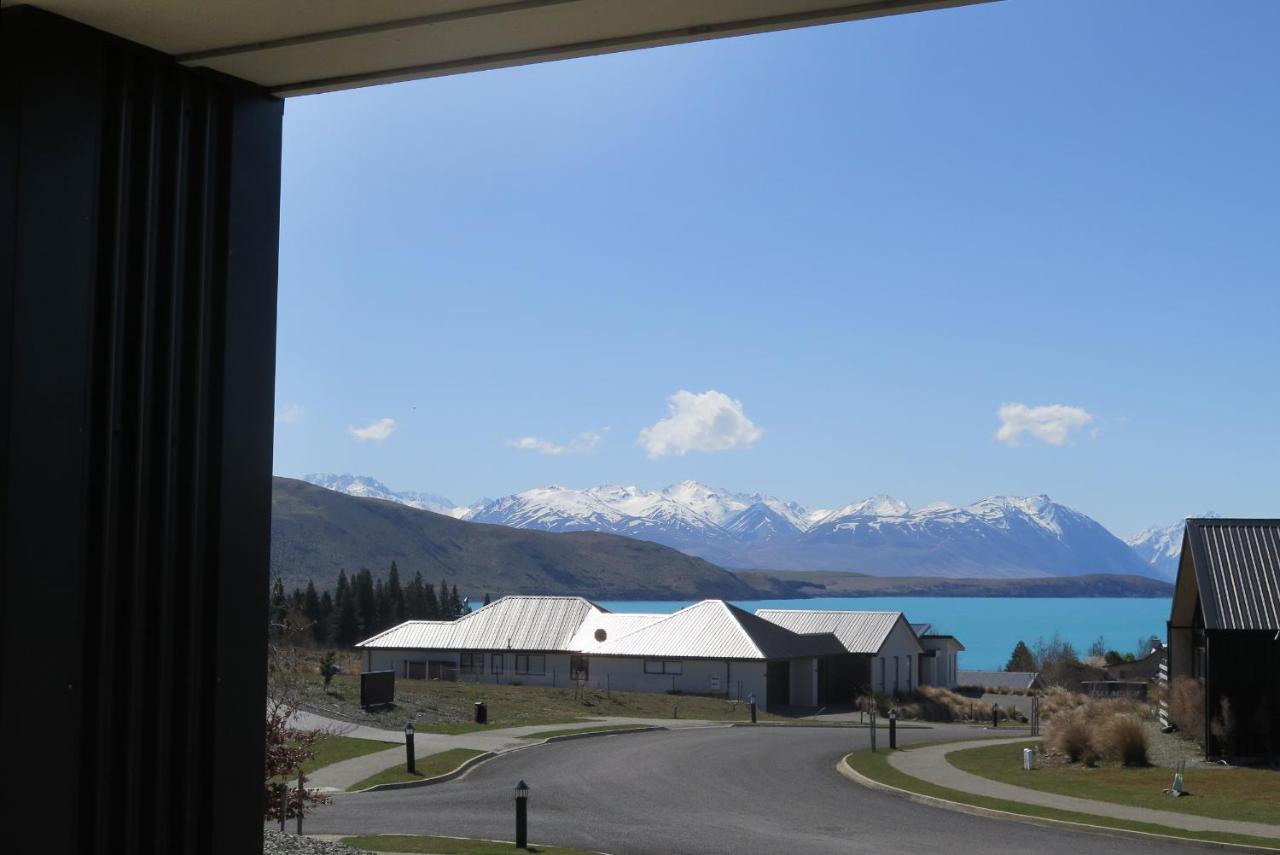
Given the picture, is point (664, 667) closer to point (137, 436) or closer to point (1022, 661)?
point (1022, 661)

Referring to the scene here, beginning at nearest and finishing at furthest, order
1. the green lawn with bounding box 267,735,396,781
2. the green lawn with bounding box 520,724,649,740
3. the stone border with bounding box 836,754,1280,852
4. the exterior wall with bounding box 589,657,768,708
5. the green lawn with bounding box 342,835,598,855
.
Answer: the green lawn with bounding box 342,835,598,855 < the stone border with bounding box 836,754,1280,852 < the green lawn with bounding box 267,735,396,781 < the green lawn with bounding box 520,724,649,740 < the exterior wall with bounding box 589,657,768,708

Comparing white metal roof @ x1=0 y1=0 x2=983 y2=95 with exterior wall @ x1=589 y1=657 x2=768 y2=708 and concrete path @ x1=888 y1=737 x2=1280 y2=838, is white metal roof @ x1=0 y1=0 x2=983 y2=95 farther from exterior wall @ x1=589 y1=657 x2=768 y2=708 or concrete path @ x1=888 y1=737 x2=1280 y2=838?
exterior wall @ x1=589 y1=657 x2=768 y2=708

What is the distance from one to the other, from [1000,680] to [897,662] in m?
16.6

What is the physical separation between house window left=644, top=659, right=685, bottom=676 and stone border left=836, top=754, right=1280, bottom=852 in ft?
110

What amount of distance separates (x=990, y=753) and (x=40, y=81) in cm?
3084

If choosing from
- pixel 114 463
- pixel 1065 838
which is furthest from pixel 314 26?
pixel 1065 838

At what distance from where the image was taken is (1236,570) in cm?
3072

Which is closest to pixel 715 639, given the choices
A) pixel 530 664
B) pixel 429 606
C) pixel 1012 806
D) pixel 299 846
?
pixel 530 664

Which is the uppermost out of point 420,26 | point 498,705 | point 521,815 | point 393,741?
point 420,26

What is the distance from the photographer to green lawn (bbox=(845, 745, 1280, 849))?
18031 millimetres

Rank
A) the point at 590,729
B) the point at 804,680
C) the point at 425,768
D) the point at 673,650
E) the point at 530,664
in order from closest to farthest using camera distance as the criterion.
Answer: the point at 425,768, the point at 590,729, the point at 804,680, the point at 673,650, the point at 530,664

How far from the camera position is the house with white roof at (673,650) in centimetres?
5906

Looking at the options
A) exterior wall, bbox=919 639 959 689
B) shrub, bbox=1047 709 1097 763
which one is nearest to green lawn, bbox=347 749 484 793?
shrub, bbox=1047 709 1097 763

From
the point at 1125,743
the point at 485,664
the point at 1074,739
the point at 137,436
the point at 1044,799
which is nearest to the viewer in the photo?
the point at 137,436
